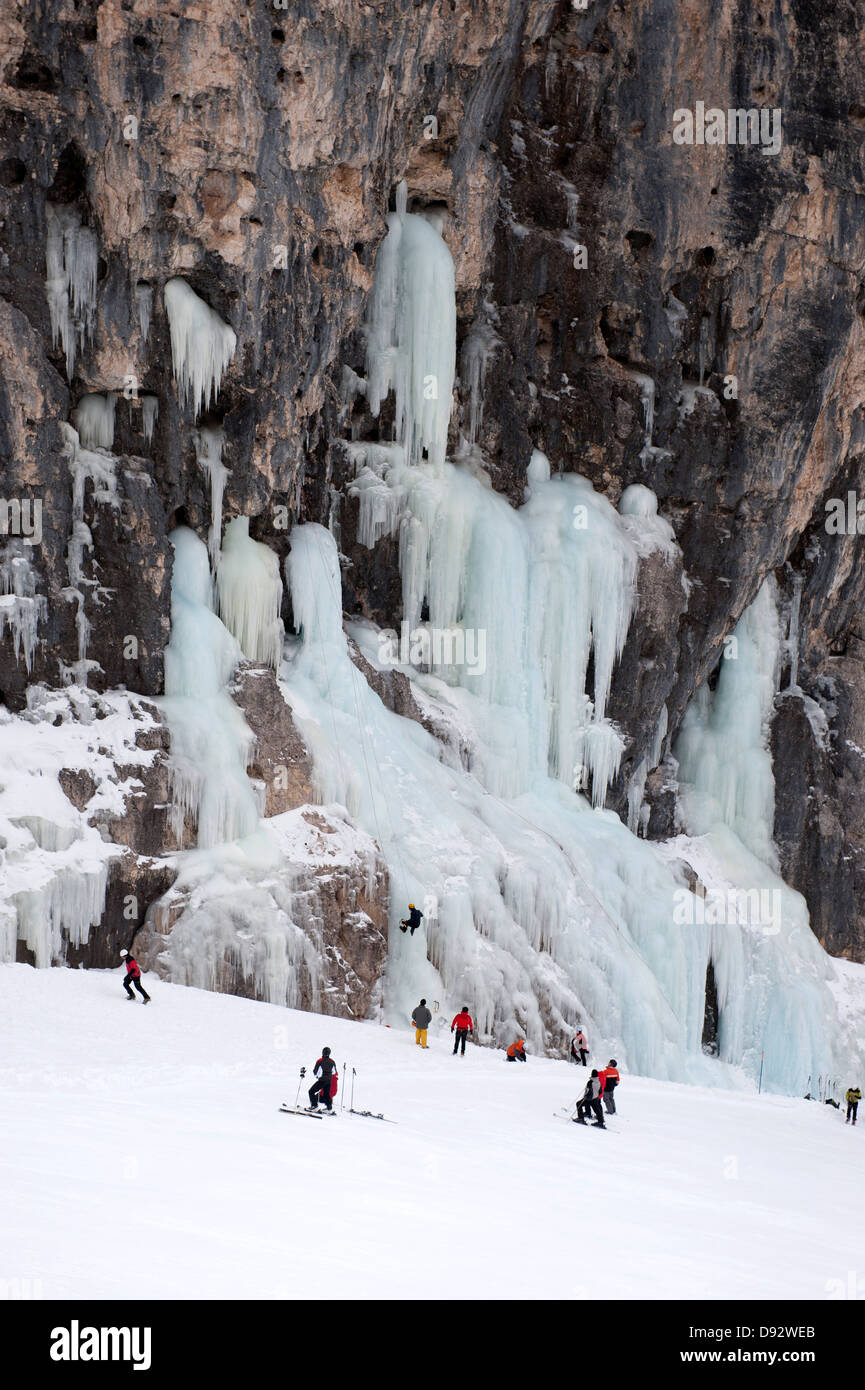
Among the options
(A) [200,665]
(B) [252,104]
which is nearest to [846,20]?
(B) [252,104]

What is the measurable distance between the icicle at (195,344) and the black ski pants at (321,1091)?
11615 mm

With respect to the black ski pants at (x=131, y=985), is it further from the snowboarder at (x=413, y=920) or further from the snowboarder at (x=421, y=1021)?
the snowboarder at (x=413, y=920)

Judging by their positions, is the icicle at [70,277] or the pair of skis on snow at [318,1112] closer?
the pair of skis on snow at [318,1112]

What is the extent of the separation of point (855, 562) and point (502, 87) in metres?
12.2

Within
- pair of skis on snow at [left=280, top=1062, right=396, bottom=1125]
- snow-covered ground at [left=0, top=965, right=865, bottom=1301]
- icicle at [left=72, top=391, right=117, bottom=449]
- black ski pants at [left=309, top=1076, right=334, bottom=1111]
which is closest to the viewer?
snow-covered ground at [left=0, top=965, right=865, bottom=1301]

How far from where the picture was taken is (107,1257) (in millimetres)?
7867

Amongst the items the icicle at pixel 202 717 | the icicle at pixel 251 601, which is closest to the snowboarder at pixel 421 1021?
the icicle at pixel 202 717

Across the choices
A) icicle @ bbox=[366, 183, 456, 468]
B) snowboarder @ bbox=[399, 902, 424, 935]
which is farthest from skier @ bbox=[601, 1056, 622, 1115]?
icicle @ bbox=[366, 183, 456, 468]

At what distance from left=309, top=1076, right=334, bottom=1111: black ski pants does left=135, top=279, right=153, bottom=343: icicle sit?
11717mm

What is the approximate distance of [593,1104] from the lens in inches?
Result: 615

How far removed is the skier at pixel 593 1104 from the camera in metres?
15.6

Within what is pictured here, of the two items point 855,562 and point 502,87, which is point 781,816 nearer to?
point 855,562

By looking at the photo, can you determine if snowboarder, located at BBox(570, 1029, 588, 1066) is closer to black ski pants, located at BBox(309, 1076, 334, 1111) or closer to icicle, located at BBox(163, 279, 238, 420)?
black ski pants, located at BBox(309, 1076, 334, 1111)

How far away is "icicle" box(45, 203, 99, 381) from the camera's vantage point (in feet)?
67.9
